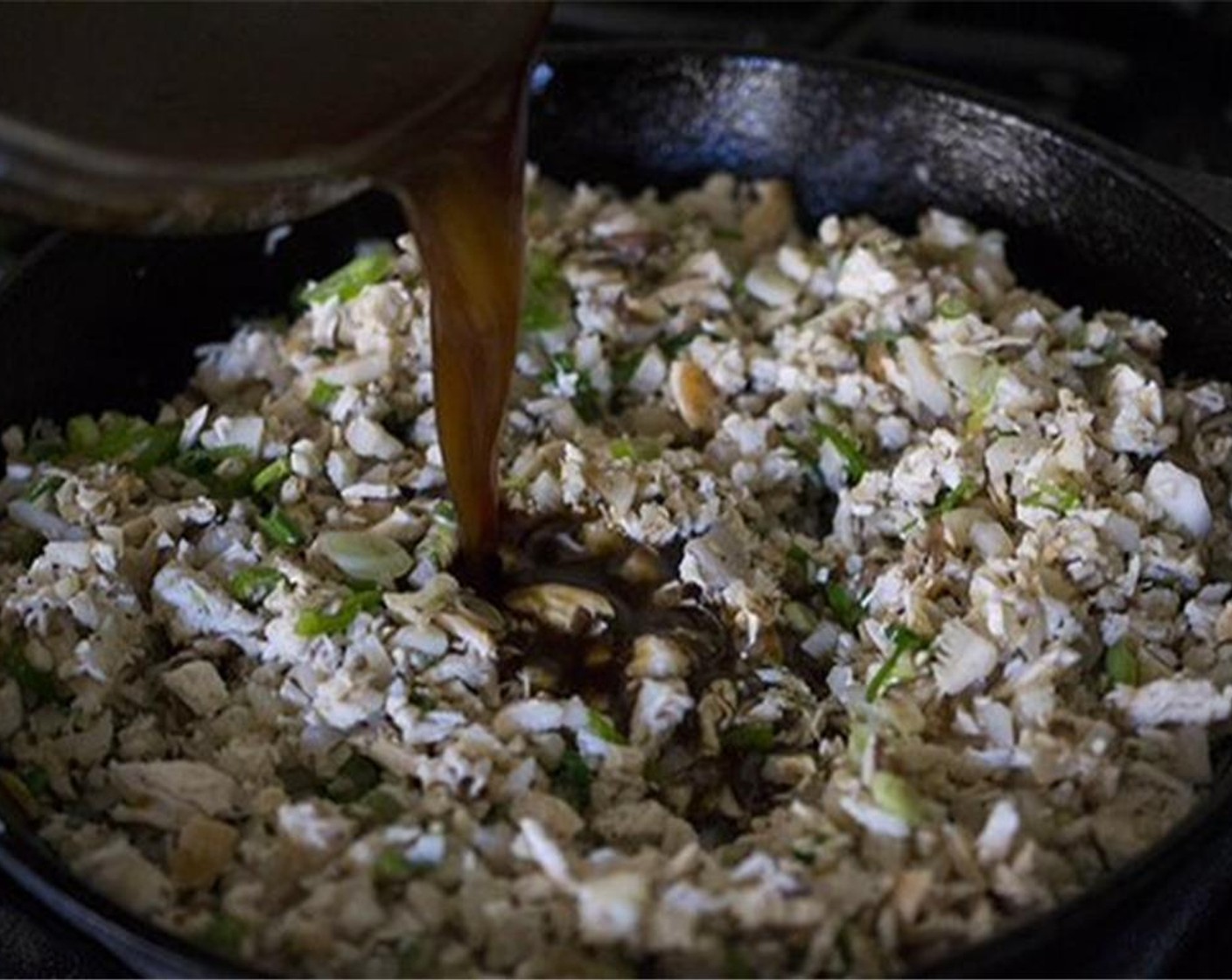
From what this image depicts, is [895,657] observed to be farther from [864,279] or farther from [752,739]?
[864,279]

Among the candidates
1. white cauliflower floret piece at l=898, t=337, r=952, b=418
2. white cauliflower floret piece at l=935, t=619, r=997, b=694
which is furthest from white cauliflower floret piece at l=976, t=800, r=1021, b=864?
white cauliflower floret piece at l=898, t=337, r=952, b=418

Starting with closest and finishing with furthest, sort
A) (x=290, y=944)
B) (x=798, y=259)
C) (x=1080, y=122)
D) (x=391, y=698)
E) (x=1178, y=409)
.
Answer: (x=290, y=944)
(x=391, y=698)
(x=1178, y=409)
(x=798, y=259)
(x=1080, y=122)

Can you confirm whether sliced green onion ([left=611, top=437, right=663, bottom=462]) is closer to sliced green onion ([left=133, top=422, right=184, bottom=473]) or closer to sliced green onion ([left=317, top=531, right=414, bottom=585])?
sliced green onion ([left=317, top=531, right=414, bottom=585])

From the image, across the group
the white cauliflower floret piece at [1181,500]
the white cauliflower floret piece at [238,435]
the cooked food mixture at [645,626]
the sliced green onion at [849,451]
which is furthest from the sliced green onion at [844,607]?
the white cauliflower floret piece at [238,435]

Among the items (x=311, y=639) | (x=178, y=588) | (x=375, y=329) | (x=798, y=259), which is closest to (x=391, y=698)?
(x=311, y=639)

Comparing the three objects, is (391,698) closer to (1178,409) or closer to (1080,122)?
(1178,409)
